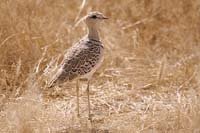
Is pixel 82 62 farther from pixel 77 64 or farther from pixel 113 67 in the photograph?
pixel 113 67

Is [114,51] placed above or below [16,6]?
below

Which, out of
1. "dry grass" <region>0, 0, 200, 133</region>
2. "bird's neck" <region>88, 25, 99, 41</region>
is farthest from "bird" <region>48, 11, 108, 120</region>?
"dry grass" <region>0, 0, 200, 133</region>

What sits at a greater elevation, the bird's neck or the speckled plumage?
the bird's neck

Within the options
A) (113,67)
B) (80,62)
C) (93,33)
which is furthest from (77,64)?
(113,67)

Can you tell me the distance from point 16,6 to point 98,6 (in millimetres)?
1440

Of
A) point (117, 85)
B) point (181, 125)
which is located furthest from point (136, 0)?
point (181, 125)

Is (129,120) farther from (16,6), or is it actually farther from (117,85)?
(16,6)

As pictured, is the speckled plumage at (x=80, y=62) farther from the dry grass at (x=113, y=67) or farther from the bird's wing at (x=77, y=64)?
the dry grass at (x=113, y=67)

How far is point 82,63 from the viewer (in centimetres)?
463

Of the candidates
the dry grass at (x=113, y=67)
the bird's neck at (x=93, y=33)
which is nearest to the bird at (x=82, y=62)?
the bird's neck at (x=93, y=33)

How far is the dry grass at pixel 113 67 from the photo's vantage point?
4.41 meters

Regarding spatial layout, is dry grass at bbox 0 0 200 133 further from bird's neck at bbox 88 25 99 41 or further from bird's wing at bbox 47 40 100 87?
bird's neck at bbox 88 25 99 41

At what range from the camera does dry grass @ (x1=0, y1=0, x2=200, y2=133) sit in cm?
441

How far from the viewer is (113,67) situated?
575 centimetres
